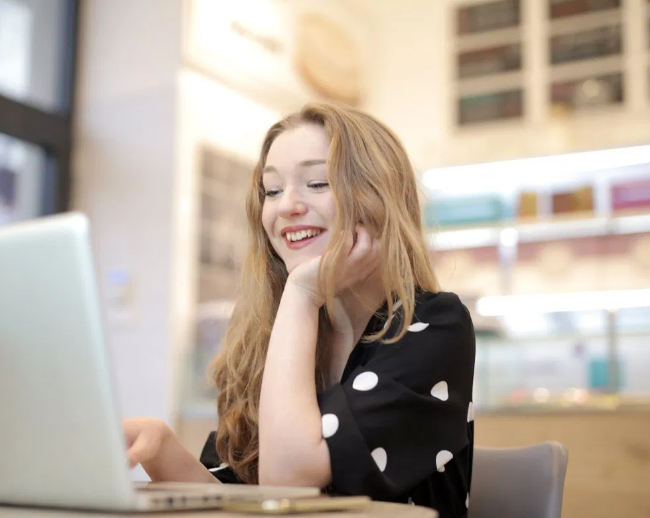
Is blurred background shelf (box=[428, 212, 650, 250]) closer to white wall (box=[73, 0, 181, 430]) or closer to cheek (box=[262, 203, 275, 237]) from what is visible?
white wall (box=[73, 0, 181, 430])

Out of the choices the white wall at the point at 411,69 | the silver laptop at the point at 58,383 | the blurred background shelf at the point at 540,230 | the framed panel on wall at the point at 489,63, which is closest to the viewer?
the silver laptop at the point at 58,383

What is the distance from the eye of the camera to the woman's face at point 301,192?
1224 mm

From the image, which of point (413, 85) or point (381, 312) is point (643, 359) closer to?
point (381, 312)

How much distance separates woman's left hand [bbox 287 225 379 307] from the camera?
3.64 ft

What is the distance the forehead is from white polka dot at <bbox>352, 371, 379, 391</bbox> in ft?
1.23

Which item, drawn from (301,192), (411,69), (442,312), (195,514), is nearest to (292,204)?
(301,192)

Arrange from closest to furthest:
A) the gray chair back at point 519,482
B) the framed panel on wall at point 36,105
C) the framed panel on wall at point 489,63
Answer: the gray chair back at point 519,482 < the framed panel on wall at point 36,105 < the framed panel on wall at point 489,63

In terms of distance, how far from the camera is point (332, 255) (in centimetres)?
111

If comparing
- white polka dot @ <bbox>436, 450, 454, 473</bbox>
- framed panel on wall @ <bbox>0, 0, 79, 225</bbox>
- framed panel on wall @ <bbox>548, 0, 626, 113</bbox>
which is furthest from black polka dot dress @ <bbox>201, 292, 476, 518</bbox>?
framed panel on wall @ <bbox>548, 0, 626, 113</bbox>

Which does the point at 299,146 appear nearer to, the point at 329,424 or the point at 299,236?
the point at 299,236

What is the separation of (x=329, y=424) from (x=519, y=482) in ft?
1.27

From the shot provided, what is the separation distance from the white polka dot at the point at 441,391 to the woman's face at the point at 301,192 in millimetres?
301

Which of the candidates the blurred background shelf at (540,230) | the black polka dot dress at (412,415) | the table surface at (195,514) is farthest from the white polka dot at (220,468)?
the blurred background shelf at (540,230)

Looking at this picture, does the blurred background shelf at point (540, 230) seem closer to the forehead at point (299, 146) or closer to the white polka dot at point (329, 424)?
the forehead at point (299, 146)
